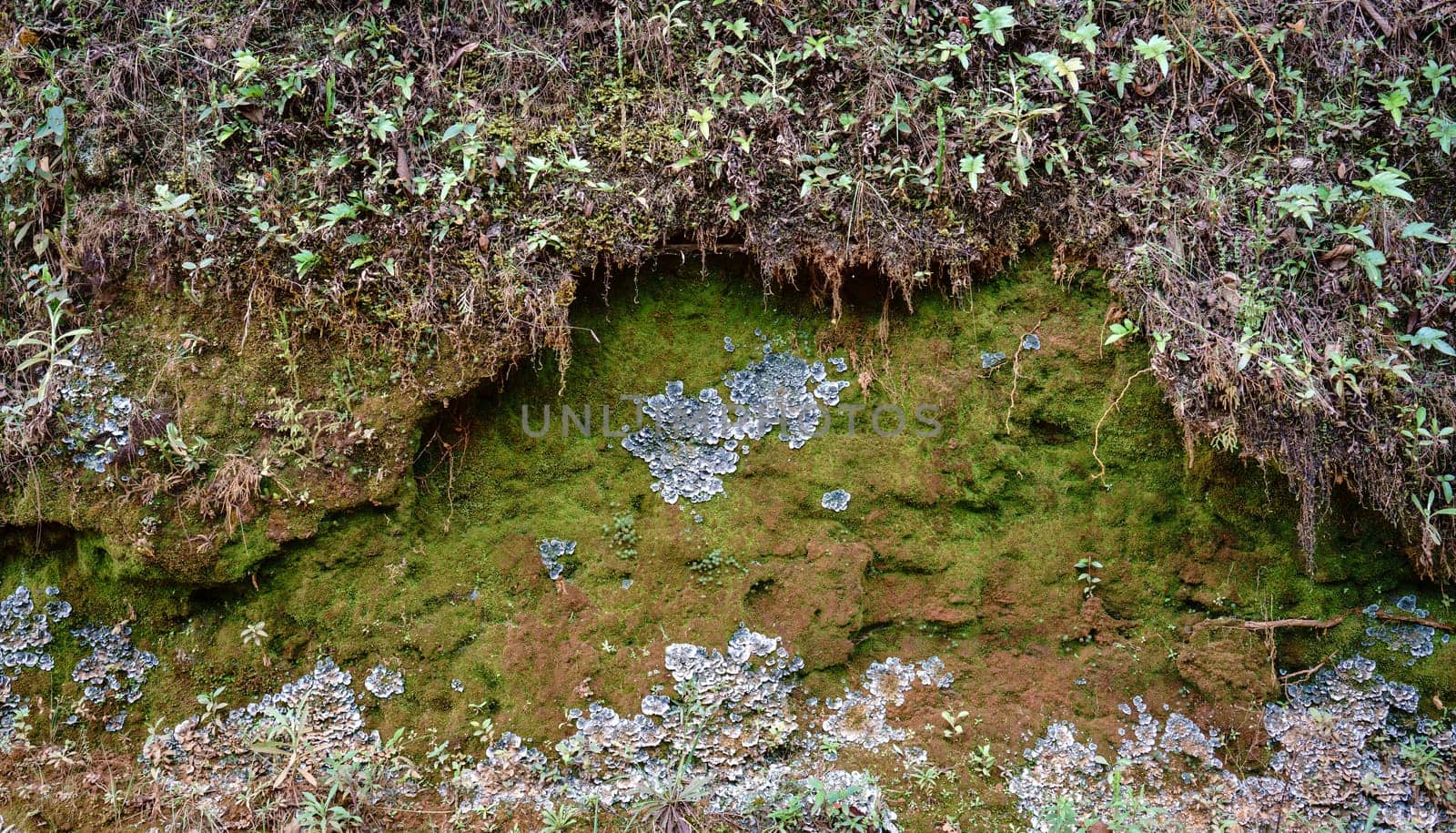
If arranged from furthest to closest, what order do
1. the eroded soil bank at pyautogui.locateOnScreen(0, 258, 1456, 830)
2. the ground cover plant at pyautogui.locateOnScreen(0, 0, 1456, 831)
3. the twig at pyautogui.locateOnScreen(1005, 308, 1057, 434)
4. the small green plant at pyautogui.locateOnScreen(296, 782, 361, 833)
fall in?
the twig at pyautogui.locateOnScreen(1005, 308, 1057, 434)
the eroded soil bank at pyautogui.locateOnScreen(0, 258, 1456, 830)
the ground cover plant at pyautogui.locateOnScreen(0, 0, 1456, 831)
the small green plant at pyautogui.locateOnScreen(296, 782, 361, 833)

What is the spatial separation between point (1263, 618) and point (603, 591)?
8.36 feet

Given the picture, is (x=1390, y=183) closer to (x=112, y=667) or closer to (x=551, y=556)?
(x=551, y=556)

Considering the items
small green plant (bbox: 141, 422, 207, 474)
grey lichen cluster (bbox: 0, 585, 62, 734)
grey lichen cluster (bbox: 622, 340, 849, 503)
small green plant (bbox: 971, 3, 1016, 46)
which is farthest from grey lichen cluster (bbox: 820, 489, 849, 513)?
grey lichen cluster (bbox: 0, 585, 62, 734)

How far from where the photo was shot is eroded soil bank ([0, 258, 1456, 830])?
10.1 ft

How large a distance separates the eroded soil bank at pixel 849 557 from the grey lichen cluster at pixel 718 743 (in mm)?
77

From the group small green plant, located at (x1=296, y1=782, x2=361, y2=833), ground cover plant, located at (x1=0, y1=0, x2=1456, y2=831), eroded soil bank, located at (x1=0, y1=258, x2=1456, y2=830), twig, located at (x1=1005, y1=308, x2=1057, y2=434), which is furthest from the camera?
twig, located at (x1=1005, y1=308, x2=1057, y2=434)

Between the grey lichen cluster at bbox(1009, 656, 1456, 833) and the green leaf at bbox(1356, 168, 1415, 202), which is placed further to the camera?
the grey lichen cluster at bbox(1009, 656, 1456, 833)

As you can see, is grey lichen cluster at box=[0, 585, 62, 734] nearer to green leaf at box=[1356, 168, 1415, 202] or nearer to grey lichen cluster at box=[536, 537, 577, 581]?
grey lichen cluster at box=[536, 537, 577, 581]

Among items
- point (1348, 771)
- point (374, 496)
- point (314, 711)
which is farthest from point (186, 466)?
point (1348, 771)

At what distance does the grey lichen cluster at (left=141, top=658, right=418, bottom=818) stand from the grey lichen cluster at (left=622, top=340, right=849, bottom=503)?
1401 mm

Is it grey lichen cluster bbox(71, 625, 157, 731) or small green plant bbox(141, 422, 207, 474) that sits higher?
small green plant bbox(141, 422, 207, 474)

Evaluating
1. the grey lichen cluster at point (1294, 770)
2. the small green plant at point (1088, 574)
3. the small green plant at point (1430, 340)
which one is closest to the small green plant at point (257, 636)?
the grey lichen cluster at point (1294, 770)

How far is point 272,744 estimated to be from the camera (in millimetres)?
2965

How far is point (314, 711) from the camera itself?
120 inches
